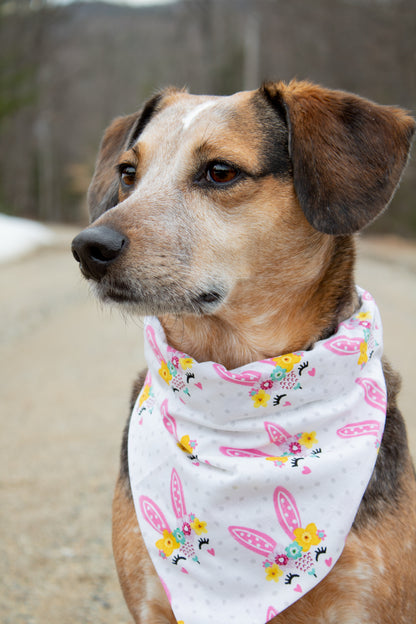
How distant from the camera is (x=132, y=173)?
9.07 ft

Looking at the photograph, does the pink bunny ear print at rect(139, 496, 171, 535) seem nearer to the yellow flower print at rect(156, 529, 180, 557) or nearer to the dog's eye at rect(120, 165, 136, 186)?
the yellow flower print at rect(156, 529, 180, 557)

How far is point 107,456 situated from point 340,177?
11.7ft

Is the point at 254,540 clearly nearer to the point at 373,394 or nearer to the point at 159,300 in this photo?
the point at 373,394

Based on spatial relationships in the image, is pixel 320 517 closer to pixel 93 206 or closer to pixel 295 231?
pixel 295 231

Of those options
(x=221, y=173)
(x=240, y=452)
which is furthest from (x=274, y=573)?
(x=221, y=173)

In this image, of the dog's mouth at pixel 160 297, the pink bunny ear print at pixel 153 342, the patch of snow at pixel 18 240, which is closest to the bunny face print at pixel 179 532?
the pink bunny ear print at pixel 153 342

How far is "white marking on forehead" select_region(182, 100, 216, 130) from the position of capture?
2.61 metres

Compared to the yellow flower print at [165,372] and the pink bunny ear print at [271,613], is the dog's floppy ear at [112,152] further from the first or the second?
the pink bunny ear print at [271,613]

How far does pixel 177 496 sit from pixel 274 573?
18.0 inches

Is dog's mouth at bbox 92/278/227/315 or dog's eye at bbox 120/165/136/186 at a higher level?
dog's eye at bbox 120/165/136/186

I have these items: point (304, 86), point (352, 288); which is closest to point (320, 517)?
point (352, 288)

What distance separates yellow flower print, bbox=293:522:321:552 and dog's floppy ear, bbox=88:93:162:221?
1.65 m

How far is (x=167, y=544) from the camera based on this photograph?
7.92ft

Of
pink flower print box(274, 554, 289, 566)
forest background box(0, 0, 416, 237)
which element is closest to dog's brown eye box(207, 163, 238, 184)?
pink flower print box(274, 554, 289, 566)
